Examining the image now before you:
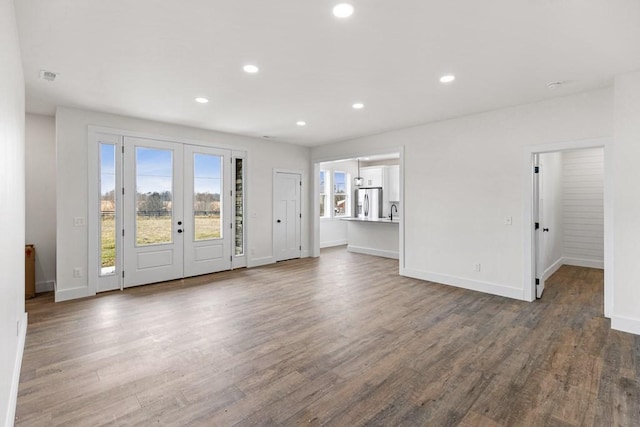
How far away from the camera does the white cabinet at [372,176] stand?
8.95 meters

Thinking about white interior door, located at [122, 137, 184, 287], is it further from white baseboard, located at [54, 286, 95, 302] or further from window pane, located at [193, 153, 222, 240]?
white baseboard, located at [54, 286, 95, 302]

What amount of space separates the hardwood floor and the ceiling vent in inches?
108

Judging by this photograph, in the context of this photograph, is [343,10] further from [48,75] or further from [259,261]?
[259,261]

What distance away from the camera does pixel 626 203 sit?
3.25 metres

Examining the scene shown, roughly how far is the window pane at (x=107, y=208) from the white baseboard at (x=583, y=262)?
28.5ft

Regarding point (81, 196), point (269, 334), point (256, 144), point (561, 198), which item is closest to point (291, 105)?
point (256, 144)

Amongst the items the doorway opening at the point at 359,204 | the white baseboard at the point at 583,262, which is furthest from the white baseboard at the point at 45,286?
the white baseboard at the point at 583,262

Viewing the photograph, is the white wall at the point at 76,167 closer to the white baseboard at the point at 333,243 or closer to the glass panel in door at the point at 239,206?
the glass panel in door at the point at 239,206

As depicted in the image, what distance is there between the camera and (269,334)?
3.26m

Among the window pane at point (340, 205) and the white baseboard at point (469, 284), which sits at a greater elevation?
the window pane at point (340, 205)

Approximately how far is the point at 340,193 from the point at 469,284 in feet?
17.8

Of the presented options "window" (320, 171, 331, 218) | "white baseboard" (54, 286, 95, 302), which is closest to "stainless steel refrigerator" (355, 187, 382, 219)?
"window" (320, 171, 331, 218)

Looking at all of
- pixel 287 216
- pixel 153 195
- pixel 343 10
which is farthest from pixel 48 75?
pixel 287 216

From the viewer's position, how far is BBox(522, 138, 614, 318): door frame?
11.6 ft
